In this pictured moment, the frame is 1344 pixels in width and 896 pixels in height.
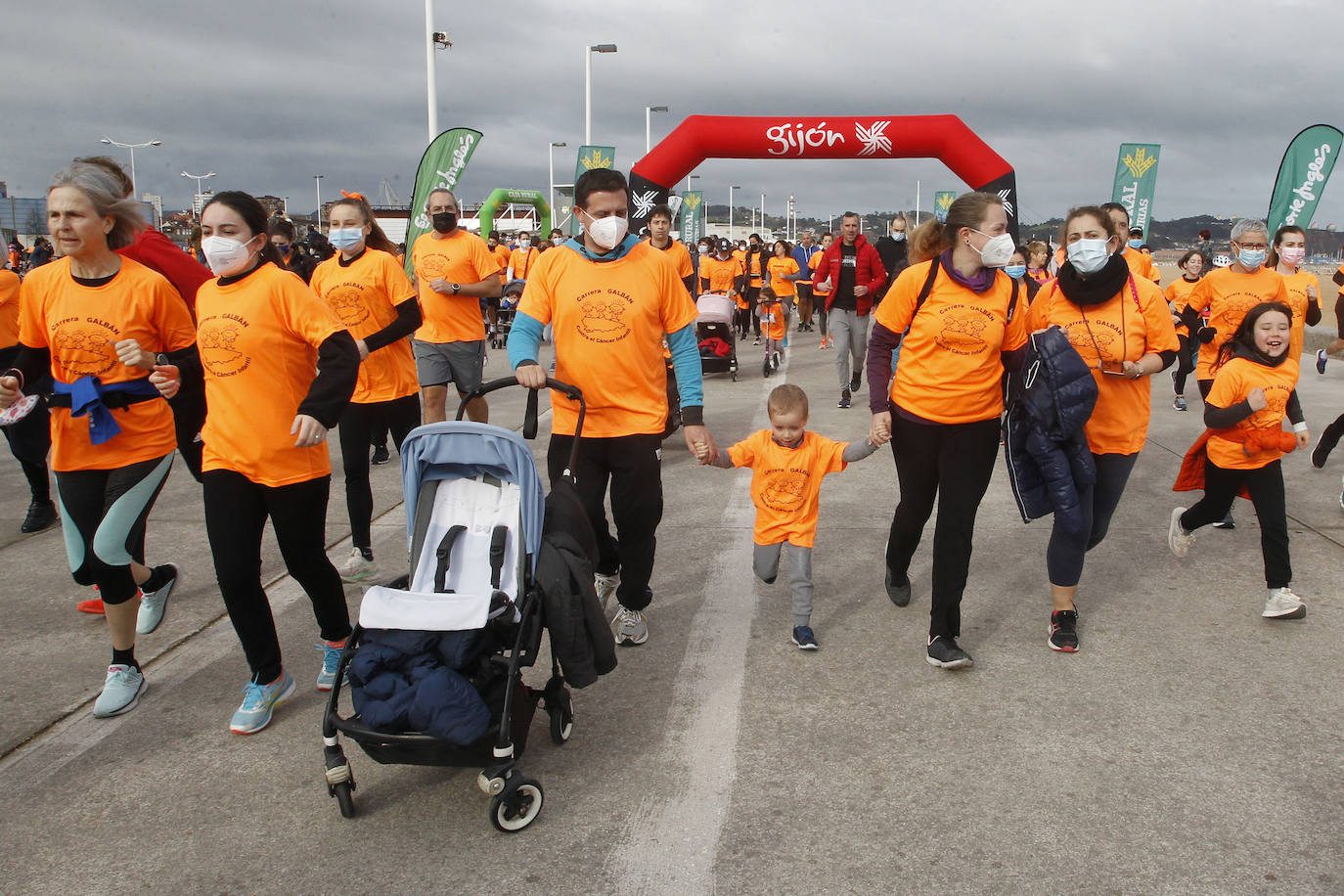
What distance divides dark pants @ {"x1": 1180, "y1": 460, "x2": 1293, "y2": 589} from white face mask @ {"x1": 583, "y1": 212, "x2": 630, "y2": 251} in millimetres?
3194

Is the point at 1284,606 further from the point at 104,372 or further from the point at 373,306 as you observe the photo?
the point at 104,372

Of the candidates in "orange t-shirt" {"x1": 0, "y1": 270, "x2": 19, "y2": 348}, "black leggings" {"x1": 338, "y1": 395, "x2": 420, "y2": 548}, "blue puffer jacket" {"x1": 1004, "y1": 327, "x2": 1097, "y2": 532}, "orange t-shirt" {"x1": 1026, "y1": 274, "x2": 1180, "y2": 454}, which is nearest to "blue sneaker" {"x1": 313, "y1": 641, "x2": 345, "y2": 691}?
"black leggings" {"x1": 338, "y1": 395, "x2": 420, "y2": 548}

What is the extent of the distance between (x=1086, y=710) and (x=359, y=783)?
8.74 ft

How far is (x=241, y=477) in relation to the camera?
3.56 metres

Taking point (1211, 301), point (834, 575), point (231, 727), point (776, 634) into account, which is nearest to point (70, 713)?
point (231, 727)

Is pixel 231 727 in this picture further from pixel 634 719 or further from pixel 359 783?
pixel 634 719

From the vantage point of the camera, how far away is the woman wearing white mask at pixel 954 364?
13.4ft

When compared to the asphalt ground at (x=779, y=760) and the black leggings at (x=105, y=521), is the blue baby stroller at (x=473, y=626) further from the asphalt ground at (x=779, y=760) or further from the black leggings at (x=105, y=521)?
the black leggings at (x=105, y=521)

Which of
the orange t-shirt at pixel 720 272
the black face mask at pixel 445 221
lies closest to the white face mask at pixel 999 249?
the black face mask at pixel 445 221

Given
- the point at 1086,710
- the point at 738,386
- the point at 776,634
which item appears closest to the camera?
the point at 1086,710

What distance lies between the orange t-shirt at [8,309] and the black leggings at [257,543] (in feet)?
11.1

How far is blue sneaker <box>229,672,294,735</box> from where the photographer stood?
367cm

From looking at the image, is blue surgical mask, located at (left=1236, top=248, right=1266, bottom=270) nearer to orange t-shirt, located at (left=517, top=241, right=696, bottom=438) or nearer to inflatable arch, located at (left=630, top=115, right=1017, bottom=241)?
orange t-shirt, located at (left=517, top=241, right=696, bottom=438)

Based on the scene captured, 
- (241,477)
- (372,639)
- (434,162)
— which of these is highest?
(434,162)
